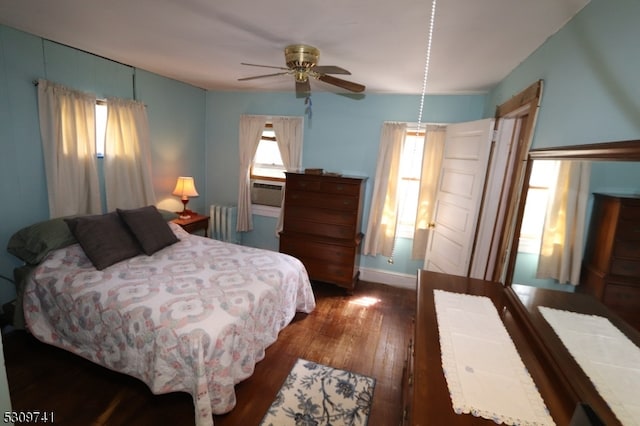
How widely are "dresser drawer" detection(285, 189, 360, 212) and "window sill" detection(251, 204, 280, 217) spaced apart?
2.16 ft

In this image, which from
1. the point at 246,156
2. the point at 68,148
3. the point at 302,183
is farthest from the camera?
the point at 246,156

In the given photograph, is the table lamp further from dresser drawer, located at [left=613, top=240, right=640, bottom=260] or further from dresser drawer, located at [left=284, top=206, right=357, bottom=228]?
dresser drawer, located at [left=613, top=240, right=640, bottom=260]

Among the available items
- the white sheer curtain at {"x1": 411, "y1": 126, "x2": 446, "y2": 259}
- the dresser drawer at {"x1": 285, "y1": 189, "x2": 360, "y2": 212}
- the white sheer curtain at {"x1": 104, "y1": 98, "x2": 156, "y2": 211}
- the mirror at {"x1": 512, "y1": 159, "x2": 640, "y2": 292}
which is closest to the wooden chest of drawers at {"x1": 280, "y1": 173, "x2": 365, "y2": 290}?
the dresser drawer at {"x1": 285, "y1": 189, "x2": 360, "y2": 212}

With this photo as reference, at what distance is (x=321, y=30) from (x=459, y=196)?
192 centimetres

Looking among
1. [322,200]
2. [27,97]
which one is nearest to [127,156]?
[27,97]

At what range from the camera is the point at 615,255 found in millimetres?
846

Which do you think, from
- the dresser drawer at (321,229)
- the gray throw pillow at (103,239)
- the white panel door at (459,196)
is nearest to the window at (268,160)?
the dresser drawer at (321,229)

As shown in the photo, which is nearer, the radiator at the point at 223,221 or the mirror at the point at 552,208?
the mirror at the point at 552,208

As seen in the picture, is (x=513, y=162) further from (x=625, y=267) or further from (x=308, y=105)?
(x=308, y=105)

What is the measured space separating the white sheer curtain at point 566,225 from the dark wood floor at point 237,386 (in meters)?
1.35

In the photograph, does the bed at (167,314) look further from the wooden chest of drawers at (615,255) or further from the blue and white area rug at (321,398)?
the wooden chest of drawers at (615,255)

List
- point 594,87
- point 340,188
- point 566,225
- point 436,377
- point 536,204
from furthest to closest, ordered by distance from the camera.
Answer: point 340,188 → point 536,204 → point 594,87 → point 566,225 → point 436,377

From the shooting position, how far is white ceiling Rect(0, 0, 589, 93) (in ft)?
4.79

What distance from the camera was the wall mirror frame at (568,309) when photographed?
2.61 feet
